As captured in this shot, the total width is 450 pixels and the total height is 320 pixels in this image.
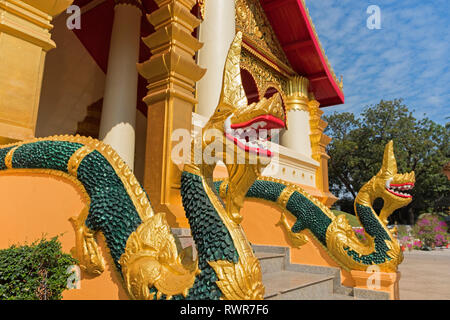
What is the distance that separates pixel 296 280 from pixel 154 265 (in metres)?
1.56

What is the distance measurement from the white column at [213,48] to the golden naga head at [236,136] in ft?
6.71

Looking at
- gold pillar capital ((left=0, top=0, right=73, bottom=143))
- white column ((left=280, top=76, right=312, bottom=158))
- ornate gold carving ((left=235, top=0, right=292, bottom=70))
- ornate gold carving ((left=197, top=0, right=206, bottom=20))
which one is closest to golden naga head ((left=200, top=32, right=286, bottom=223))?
gold pillar capital ((left=0, top=0, right=73, bottom=143))

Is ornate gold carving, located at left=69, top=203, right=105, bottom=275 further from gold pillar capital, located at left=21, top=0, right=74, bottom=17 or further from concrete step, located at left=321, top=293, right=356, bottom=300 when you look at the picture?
concrete step, located at left=321, top=293, right=356, bottom=300

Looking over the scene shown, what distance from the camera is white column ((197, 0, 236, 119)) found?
11.7 ft

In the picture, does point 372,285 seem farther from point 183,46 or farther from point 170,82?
point 183,46

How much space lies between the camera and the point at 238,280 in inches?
52.7

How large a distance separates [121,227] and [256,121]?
0.87 meters

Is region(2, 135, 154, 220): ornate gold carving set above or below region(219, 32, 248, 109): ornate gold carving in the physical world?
below

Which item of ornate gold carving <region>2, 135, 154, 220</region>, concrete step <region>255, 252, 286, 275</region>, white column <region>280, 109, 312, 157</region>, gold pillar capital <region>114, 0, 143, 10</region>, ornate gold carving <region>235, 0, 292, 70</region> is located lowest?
concrete step <region>255, 252, 286, 275</region>

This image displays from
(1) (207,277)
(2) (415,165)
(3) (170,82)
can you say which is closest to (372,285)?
(1) (207,277)

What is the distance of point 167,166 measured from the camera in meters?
2.78

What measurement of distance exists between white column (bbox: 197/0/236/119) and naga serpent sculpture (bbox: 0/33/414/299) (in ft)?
6.36

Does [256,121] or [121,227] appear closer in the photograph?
[256,121]

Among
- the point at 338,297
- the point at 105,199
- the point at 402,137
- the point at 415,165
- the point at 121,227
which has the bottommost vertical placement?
the point at 338,297
